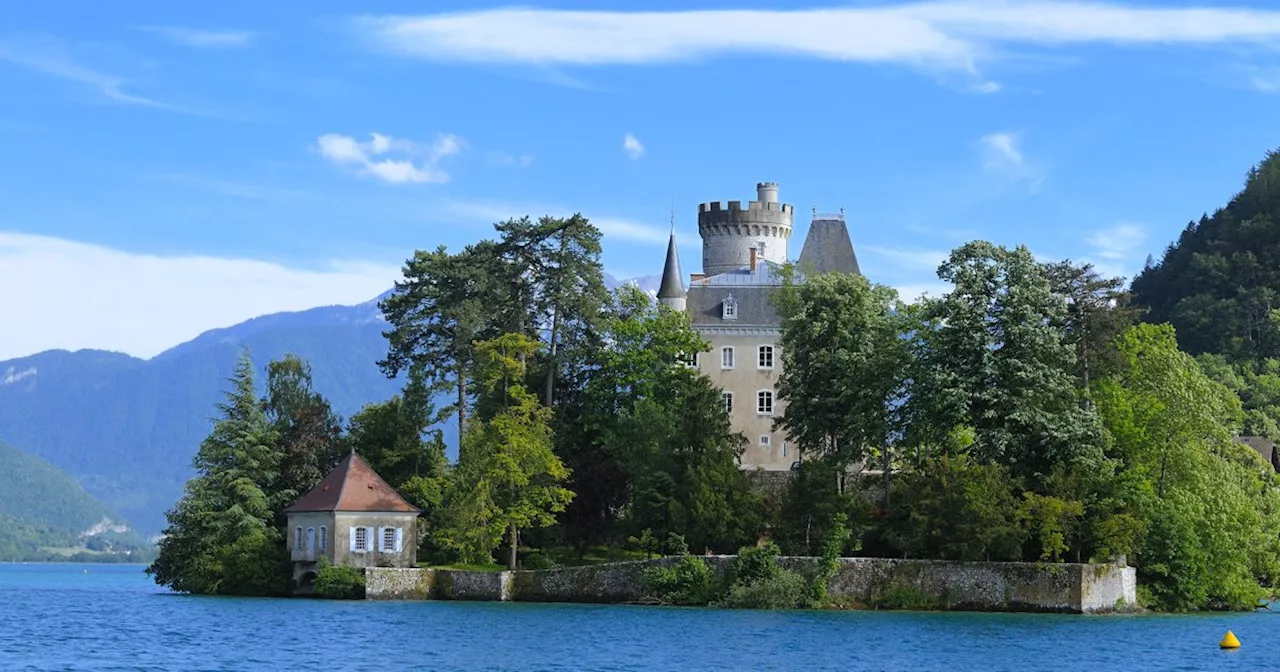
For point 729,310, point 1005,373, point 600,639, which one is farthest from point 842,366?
point 600,639

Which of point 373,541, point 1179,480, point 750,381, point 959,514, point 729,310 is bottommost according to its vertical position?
point 373,541

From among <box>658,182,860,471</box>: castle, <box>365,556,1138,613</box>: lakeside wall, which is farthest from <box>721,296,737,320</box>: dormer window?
<box>365,556,1138,613</box>: lakeside wall

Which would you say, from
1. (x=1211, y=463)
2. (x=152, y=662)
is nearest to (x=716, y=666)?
(x=152, y=662)

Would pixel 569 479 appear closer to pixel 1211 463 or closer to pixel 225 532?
pixel 225 532

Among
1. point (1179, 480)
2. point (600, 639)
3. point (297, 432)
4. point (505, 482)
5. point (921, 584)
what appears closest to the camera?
point (600, 639)

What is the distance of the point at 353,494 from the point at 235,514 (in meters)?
4.77

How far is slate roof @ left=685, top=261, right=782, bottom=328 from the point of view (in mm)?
82750

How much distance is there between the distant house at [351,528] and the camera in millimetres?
67188

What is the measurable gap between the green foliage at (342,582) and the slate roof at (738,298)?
23.0 metres

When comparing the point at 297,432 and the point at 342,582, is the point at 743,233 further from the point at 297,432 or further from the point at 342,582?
the point at 342,582

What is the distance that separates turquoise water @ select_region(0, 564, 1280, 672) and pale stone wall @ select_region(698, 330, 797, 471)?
23.4 metres

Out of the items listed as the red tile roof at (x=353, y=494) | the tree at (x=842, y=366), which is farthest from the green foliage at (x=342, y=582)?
the tree at (x=842, y=366)

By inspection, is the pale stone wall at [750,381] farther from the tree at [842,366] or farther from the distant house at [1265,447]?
the distant house at [1265,447]

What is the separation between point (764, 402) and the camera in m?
82.2
